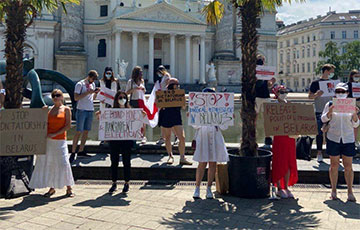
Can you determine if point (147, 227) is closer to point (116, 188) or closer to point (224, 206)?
point (224, 206)

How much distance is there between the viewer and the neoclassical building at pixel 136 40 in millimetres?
43656

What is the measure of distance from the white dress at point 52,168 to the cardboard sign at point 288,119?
3767 mm

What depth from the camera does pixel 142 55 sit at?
48438mm

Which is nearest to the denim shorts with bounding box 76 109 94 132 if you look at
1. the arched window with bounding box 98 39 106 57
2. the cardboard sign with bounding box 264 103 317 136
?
the cardboard sign with bounding box 264 103 317 136

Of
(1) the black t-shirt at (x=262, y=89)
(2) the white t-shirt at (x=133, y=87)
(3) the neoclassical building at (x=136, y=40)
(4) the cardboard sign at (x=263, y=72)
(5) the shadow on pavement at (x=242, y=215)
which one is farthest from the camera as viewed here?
(3) the neoclassical building at (x=136, y=40)

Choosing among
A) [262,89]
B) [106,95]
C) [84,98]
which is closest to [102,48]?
[106,95]

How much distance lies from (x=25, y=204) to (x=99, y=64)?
45.0 meters

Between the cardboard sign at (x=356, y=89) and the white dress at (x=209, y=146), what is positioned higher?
the cardboard sign at (x=356, y=89)

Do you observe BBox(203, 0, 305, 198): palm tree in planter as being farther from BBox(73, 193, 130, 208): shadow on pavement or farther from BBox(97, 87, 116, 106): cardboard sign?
BBox(97, 87, 116, 106): cardboard sign

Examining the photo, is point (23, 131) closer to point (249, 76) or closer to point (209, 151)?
point (209, 151)

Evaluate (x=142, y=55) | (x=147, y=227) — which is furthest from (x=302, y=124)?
(x=142, y=55)

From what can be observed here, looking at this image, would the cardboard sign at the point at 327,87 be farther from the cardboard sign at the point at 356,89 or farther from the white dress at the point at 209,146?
the white dress at the point at 209,146

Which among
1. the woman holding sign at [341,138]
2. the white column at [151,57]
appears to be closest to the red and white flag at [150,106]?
the woman holding sign at [341,138]

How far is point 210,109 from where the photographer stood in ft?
19.9
